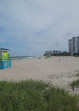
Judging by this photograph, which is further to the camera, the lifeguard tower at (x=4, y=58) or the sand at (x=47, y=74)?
the lifeguard tower at (x=4, y=58)

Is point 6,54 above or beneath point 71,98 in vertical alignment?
above

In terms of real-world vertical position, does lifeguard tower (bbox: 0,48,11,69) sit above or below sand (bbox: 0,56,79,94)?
above

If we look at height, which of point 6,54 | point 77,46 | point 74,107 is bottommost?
point 74,107

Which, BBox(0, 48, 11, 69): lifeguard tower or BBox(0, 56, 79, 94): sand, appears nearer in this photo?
BBox(0, 56, 79, 94): sand

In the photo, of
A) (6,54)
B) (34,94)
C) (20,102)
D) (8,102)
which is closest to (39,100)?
(34,94)

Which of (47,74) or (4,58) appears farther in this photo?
(4,58)

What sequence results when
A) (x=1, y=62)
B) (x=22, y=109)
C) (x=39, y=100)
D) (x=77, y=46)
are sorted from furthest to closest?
(x=77, y=46)
(x=1, y=62)
(x=39, y=100)
(x=22, y=109)

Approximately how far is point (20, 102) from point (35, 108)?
0.46 meters

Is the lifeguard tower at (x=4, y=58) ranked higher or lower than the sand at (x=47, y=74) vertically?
higher

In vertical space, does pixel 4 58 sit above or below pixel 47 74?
above

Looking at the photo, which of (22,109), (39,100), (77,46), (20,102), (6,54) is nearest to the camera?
(22,109)

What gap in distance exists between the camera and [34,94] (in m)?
3.04

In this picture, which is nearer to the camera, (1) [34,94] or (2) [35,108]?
(2) [35,108]

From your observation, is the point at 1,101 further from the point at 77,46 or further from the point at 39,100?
the point at 77,46
